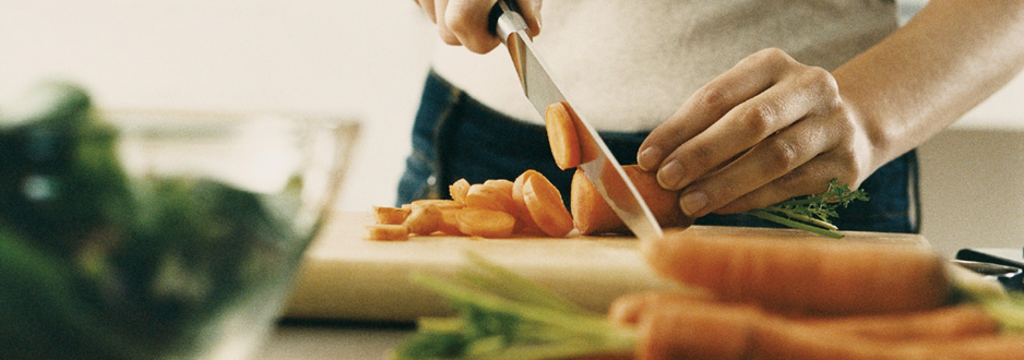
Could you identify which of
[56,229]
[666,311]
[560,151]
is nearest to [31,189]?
[56,229]

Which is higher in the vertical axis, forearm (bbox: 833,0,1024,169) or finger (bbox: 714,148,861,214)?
forearm (bbox: 833,0,1024,169)

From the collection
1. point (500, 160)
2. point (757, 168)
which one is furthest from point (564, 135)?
point (500, 160)

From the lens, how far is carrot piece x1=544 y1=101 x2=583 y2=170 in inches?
40.3

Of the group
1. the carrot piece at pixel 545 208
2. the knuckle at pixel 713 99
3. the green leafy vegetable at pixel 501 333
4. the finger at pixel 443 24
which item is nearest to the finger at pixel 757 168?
the knuckle at pixel 713 99

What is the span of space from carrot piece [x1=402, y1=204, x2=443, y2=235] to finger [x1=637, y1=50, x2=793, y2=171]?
36cm

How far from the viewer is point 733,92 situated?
1123mm

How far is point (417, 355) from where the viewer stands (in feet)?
1.13

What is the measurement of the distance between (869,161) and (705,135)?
0.43 meters

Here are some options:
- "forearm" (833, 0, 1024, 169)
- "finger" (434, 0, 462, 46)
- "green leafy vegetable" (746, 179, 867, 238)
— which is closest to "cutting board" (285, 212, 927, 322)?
"green leafy vegetable" (746, 179, 867, 238)

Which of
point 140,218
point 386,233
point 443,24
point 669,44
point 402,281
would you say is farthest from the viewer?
point 669,44

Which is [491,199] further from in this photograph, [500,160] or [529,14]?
[500,160]

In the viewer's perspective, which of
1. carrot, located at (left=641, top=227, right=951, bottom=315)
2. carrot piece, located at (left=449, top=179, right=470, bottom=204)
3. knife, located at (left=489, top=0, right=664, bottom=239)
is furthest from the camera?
carrot piece, located at (left=449, top=179, right=470, bottom=204)

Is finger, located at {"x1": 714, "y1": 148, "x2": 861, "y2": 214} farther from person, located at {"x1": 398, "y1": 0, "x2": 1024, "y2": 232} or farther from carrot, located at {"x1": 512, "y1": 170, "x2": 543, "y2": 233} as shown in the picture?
carrot, located at {"x1": 512, "y1": 170, "x2": 543, "y2": 233}

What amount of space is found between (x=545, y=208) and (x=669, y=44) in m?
0.65
